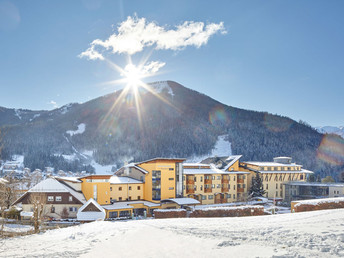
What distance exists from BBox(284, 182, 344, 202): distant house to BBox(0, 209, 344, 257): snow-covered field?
1842 inches

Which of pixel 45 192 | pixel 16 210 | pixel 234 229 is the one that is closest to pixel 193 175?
pixel 45 192

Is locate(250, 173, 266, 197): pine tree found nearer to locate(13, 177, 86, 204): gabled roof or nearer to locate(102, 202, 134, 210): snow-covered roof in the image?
locate(102, 202, 134, 210): snow-covered roof

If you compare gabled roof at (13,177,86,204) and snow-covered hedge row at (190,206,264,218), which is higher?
gabled roof at (13,177,86,204)

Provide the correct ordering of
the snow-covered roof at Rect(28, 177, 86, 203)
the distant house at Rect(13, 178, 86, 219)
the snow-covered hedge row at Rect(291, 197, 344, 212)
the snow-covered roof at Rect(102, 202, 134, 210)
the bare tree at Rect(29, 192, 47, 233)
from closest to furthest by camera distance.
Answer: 1. the bare tree at Rect(29, 192, 47, 233)
2. the snow-covered hedge row at Rect(291, 197, 344, 212)
3. the distant house at Rect(13, 178, 86, 219)
4. the snow-covered roof at Rect(102, 202, 134, 210)
5. the snow-covered roof at Rect(28, 177, 86, 203)

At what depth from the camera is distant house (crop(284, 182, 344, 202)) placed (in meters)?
55.8

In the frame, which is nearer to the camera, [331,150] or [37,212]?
[37,212]

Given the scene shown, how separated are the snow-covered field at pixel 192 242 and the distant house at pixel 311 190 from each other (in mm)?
46783

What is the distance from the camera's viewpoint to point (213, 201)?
2194 inches

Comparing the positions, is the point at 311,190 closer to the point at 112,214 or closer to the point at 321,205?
the point at 321,205

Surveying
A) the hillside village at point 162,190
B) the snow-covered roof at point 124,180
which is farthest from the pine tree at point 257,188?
the snow-covered roof at point 124,180

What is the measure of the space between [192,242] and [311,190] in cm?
5459

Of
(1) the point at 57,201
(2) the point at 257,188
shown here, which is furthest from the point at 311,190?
Result: (1) the point at 57,201

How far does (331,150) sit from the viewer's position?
173875mm

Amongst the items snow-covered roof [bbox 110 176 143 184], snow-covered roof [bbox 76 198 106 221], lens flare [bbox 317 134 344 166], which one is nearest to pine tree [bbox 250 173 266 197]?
snow-covered roof [bbox 110 176 143 184]
